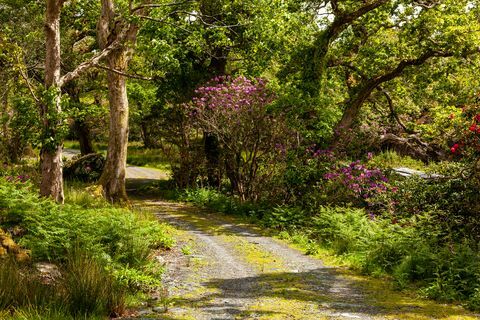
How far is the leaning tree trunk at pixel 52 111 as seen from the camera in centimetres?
1088

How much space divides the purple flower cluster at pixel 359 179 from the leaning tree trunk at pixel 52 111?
25.6 ft

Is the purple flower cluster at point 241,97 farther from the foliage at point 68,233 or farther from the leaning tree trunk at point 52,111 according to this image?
the foliage at point 68,233

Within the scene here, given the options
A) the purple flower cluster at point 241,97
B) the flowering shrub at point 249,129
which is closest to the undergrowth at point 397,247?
the flowering shrub at point 249,129

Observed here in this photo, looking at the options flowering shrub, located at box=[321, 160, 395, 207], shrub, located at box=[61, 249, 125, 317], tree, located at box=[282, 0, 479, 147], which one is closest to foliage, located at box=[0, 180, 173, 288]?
shrub, located at box=[61, 249, 125, 317]

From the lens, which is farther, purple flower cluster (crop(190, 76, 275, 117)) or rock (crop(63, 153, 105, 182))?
rock (crop(63, 153, 105, 182))

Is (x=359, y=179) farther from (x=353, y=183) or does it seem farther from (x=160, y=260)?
(x=160, y=260)

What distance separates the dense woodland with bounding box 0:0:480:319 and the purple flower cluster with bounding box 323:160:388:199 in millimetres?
60

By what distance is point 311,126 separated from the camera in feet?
55.1

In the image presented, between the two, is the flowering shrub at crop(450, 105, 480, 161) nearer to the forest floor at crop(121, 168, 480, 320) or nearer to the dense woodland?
the dense woodland

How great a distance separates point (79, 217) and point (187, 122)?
11.5m

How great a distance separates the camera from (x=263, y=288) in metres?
8.41

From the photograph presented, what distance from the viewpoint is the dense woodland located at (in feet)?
28.9

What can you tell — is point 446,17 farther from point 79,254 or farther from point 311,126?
point 79,254

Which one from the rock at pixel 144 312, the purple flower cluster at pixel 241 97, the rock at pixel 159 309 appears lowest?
the rock at pixel 144 312
